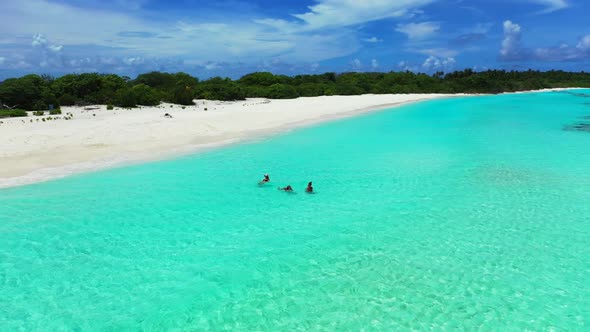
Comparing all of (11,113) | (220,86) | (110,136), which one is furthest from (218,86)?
(110,136)

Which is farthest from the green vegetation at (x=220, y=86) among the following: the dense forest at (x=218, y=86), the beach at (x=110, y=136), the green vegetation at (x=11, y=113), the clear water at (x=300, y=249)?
the clear water at (x=300, y=249)

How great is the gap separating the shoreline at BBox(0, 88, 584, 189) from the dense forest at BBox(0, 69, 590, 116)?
2.86 m

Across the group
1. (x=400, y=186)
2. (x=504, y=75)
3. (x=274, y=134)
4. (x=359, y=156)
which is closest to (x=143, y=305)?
(x=400, y=186)

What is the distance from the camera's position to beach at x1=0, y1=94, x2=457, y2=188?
16.8m

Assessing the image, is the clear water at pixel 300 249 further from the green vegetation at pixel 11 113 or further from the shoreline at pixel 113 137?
the green vegetation at pixel 11 113

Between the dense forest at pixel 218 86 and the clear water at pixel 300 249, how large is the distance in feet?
71.3

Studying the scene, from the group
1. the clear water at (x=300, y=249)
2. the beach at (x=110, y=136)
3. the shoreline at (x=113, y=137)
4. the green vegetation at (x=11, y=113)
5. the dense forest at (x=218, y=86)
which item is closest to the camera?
the clear water at (x=300, y=249)

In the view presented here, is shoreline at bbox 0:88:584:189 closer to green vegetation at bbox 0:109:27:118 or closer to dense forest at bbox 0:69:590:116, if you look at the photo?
green vegetation at bbox 0:109:27:118

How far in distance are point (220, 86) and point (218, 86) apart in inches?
10.0

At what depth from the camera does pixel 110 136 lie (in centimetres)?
2202

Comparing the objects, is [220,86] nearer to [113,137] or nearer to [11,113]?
[11,113]

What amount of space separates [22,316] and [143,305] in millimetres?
1920

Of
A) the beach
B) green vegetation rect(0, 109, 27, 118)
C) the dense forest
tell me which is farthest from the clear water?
the dense forest

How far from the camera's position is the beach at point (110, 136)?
16.8 metres
